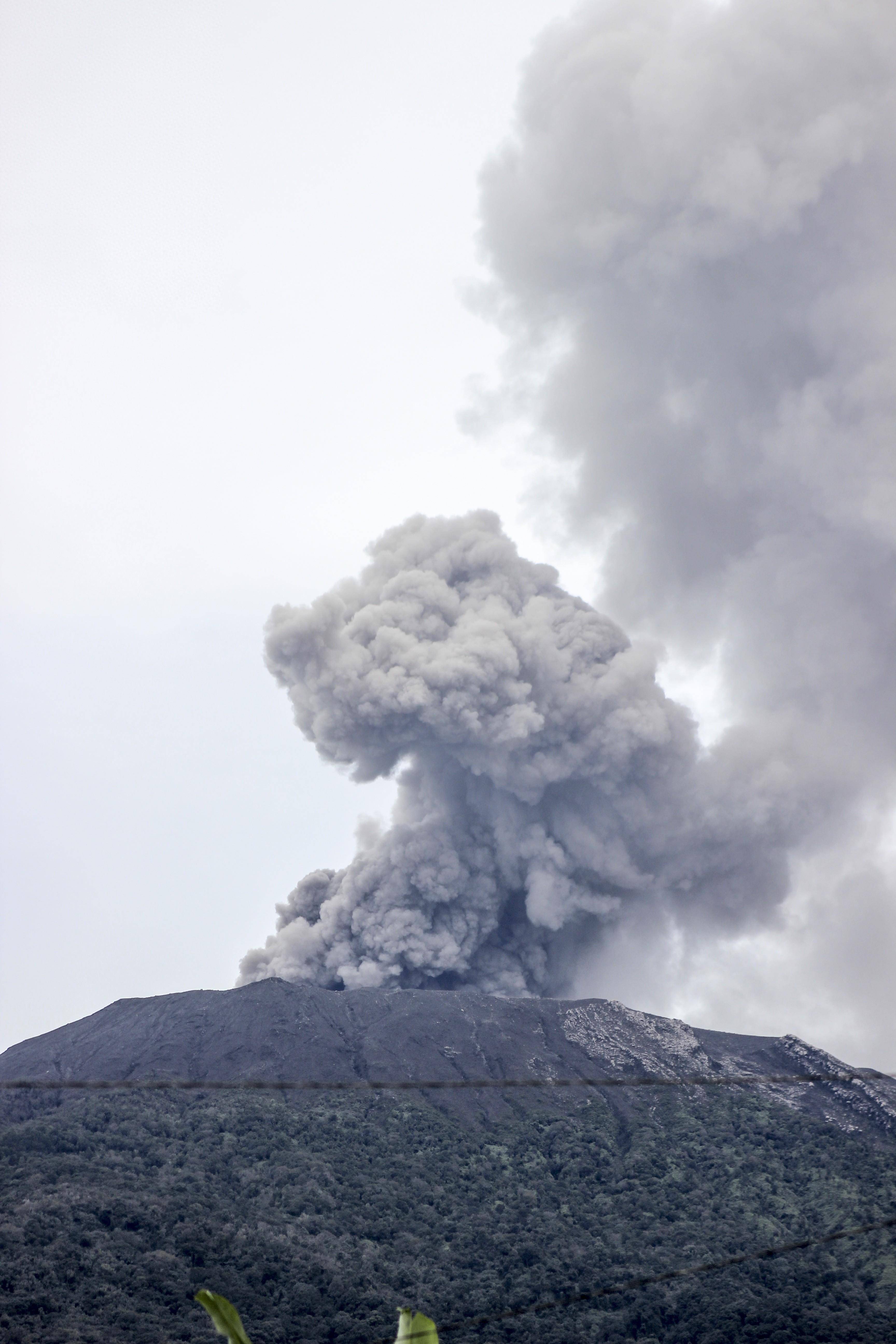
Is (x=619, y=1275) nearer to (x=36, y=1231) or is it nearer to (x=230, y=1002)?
(x=36, y=1231)

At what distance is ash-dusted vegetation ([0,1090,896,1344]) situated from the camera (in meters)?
33.1

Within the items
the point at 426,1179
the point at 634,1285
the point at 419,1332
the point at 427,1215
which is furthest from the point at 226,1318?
the point at 426,1179

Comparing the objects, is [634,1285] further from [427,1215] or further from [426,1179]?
[426,1179]

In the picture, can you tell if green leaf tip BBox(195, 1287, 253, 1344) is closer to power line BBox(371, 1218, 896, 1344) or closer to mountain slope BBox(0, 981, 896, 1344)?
mountain slope BBox(0, 981, 896, 1344)

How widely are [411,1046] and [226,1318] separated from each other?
174 ft

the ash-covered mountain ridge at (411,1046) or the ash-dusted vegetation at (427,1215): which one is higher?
the ash-covered mountain ridge at (411,1046)

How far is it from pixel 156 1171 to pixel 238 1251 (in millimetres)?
7313

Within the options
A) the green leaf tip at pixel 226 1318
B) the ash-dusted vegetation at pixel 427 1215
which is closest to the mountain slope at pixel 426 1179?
the ash-dusted vegetation at pixel 427 1215

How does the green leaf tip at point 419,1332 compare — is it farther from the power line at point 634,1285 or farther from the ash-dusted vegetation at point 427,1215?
the power line at point 634,1285

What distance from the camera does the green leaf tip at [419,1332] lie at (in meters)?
3.01

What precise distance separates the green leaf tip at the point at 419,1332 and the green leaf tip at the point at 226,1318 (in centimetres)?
44

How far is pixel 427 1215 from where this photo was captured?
138ft

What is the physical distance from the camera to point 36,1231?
34219 mm

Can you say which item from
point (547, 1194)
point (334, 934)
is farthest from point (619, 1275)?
point (334, 934)
